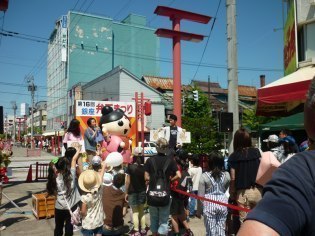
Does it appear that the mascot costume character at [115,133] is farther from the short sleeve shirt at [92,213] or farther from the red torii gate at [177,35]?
the red torii gate at [177,35]

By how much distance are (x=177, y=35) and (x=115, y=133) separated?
22.1ft

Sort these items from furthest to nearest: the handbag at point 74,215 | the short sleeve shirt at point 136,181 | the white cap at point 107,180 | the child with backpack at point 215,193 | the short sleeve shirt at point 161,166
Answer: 1. the short sleeve shirt at point 136,181
2. the white cap at point 107,180
3. the short sleeve shirt at point 161,166
4. the handbag at point 74,215
5. the child with backpack at point 215,193

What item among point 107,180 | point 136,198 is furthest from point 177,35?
point 107,180

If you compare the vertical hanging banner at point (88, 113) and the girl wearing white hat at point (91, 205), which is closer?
the girl wearing white hat at point (91, 205)

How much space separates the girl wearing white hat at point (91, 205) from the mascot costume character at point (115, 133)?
2.92 meters

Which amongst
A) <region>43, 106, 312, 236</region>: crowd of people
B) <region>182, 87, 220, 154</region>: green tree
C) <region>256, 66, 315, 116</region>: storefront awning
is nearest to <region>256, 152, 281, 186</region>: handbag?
<region>43, 106, 312, 236</region>: crowd of people

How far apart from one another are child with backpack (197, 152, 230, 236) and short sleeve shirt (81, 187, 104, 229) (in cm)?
167

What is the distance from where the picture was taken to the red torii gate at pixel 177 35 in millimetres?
13203

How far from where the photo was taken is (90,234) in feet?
16.2

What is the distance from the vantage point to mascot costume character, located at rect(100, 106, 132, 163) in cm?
791

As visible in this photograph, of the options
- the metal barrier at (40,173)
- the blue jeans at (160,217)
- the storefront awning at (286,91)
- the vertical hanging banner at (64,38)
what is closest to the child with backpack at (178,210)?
the blue jeans at (160,217)

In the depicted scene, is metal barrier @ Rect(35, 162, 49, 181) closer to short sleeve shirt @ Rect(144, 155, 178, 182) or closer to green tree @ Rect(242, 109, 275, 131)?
short sleeve shirt @ Rect(144, 155, 178, 182)

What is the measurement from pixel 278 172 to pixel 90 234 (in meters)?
4.57

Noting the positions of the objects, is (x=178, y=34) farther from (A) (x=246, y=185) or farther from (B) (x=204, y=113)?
(B) (x=204, y=113)
